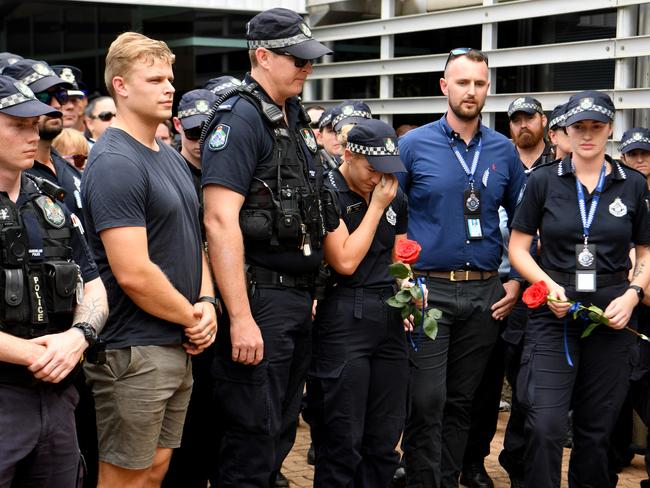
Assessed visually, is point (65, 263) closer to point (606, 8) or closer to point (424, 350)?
point (424, 350)

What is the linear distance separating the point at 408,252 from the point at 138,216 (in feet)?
4.71

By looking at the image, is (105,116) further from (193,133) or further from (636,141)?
(636,141)

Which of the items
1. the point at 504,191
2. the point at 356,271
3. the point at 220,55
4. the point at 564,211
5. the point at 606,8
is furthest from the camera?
the point at 220,55

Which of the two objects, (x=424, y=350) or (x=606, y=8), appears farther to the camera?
(x=606, y=8)

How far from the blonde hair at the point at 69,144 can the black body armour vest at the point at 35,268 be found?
2293 mm

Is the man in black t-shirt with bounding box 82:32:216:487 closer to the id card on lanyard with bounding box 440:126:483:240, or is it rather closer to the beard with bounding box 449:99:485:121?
the id card on lanyard with bounding box 440:126:483:240

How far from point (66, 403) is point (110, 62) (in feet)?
4.79

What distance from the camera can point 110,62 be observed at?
410 centimetres

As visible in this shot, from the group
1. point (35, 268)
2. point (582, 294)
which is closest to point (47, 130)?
point (35, 268)

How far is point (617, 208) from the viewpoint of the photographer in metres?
5.07

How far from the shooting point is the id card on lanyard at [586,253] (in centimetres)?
497

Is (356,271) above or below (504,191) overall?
below

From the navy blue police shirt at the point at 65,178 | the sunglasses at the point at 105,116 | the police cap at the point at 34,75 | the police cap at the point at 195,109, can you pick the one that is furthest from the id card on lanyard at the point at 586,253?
the sunglasses at the point at 105,116

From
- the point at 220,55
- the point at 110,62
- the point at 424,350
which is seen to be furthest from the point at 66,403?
the point at 220,55
